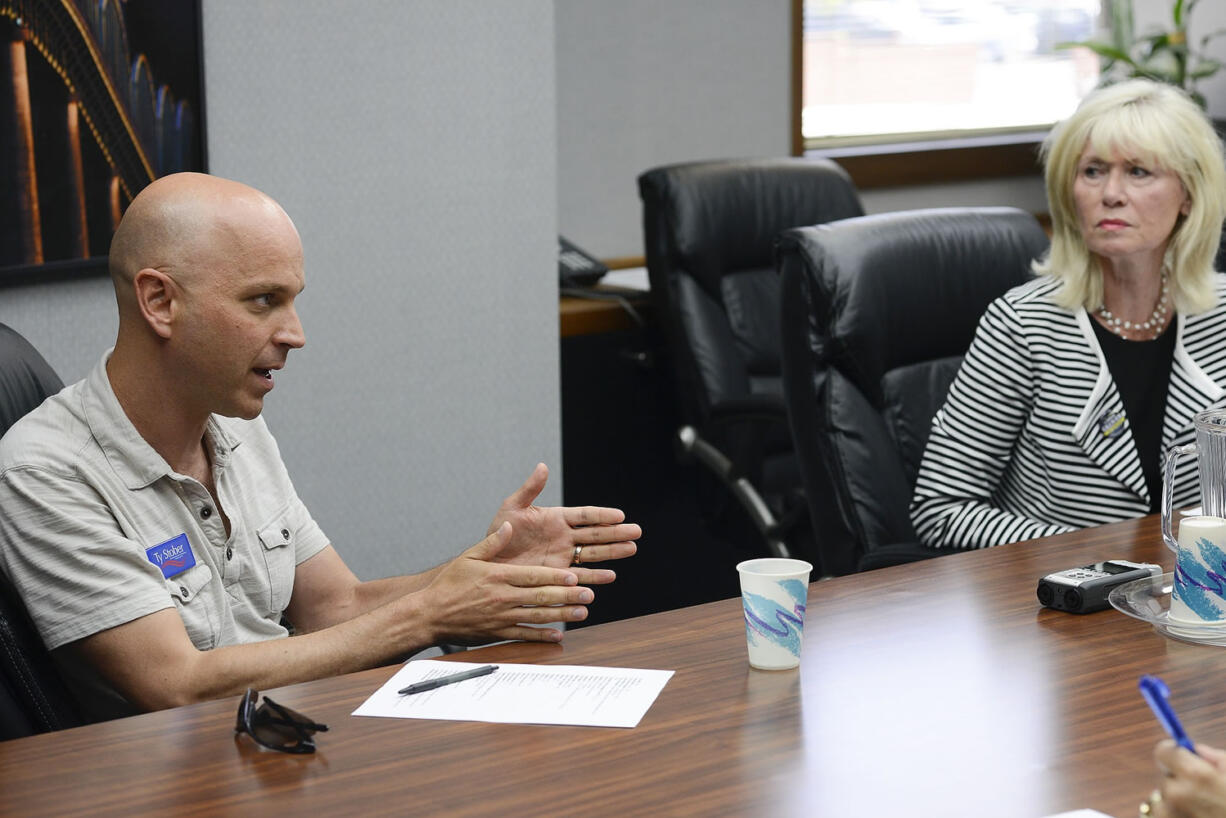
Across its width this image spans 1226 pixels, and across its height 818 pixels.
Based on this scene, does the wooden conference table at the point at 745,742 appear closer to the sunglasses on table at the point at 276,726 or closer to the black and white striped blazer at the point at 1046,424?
the sunglasses on table at the point at 276,726

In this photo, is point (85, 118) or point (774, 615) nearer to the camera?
point (774, 615)

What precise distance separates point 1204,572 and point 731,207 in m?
2.04

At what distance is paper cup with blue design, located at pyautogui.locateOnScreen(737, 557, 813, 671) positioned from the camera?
1348 mm

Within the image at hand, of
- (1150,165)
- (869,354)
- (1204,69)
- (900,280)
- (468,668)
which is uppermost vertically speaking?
(1204,69)

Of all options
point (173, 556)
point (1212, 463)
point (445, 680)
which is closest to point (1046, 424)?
point (1212, 463)

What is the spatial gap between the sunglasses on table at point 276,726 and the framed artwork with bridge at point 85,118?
1215mm

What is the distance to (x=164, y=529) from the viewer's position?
160cm

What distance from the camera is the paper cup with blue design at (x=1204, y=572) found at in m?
1.45

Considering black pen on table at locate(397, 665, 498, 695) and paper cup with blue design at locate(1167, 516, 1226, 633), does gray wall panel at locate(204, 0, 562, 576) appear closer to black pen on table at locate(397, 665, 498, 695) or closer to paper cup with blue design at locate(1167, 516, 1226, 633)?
black pen on table at locate(397, 665, 498, 695)

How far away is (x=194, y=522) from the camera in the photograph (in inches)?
64.3

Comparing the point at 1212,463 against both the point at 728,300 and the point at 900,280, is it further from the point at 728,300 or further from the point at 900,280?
the point at 728,300

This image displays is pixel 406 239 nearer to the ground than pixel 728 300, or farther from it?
farther from it

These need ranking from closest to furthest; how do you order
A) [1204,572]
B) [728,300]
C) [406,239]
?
[1204,572] → [406,239] → [728,300]

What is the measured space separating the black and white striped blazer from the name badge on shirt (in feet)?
3.57
